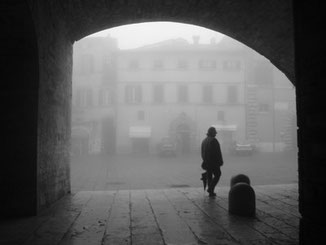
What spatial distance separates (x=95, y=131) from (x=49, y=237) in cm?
2970

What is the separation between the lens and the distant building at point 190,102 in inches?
1259

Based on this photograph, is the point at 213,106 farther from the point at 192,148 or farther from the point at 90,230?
the point at 90,230

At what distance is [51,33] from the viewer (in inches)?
227

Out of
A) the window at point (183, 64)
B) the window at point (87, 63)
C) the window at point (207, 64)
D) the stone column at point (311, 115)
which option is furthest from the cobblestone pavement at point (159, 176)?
the window at point (87, 63)

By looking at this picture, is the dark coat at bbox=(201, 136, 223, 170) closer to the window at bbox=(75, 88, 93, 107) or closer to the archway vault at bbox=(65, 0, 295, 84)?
the archway vault at bbox=(65, 0, 295, 84)

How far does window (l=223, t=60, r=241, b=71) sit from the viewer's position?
3244cm

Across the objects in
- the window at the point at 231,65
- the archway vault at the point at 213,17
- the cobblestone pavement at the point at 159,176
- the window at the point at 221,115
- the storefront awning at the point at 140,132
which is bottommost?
the cobblestone pavement at the point at 159,176

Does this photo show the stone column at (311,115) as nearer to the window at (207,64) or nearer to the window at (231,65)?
the window at (207,64)

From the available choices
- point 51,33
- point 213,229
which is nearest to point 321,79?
point 213,229

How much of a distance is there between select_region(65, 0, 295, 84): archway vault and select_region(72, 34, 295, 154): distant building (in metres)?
23.8

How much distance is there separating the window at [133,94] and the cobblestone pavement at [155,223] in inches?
1006

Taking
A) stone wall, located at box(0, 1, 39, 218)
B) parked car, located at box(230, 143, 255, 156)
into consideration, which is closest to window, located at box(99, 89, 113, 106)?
parked car, located at box(230, 143, 255, 156)

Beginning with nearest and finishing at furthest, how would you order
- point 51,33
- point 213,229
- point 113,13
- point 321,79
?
point 321,79 < point 213,229 < point 51,33 < point 113,13

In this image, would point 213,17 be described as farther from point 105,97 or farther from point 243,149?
point 105,97
